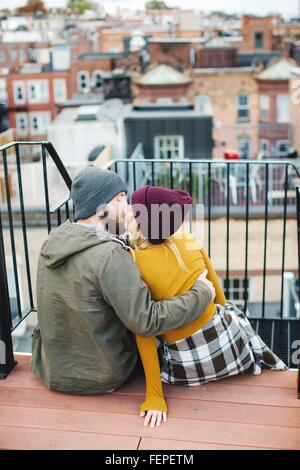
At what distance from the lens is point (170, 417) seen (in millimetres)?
2422

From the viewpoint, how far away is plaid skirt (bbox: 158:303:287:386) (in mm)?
2553

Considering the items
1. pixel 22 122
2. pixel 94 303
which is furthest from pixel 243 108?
pixel 94 303

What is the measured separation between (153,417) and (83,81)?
3655cm

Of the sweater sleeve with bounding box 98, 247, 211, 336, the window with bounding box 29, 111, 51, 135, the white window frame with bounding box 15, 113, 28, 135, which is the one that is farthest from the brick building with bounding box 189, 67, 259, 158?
the sweater sleeve with bounding box 98, 247, 211, 336

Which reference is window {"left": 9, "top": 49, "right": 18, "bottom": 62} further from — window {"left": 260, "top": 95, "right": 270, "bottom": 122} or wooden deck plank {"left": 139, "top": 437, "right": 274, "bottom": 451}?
wooden deck plank {"left": 139, "top": 437, "right": 274, "bottom": 451}

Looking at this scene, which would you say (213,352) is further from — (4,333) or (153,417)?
(4,333)

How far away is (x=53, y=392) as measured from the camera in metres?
2.63

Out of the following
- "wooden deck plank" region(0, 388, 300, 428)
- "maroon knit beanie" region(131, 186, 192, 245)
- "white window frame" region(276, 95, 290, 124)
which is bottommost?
"white window frame" region(276, 95, 290, 124)

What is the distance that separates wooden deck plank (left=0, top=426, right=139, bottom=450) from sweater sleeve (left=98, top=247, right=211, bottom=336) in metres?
0.43

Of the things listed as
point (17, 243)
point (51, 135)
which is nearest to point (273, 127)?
point (51, 135)

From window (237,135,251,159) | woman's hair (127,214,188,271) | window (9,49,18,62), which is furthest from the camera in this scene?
window (9,49,18,62)

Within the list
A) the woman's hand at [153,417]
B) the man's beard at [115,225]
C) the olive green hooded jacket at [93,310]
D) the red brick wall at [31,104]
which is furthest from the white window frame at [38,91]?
the woman's hand at [153,417]

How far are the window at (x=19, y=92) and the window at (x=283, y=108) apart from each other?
51.9 ft

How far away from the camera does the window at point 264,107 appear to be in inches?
1168
